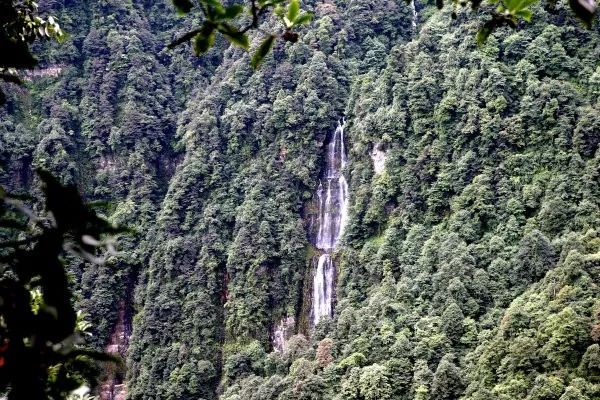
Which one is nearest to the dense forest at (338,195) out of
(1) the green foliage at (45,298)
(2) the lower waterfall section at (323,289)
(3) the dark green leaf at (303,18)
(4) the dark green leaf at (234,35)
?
(2) the lower waterfall section at (323,289)

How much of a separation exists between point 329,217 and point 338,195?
1.12 metres

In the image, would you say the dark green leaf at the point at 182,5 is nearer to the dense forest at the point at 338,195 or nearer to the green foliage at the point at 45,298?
the green foliage at the point at 45,298

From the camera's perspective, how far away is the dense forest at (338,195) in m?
20.3

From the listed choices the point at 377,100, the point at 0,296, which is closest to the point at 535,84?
the point at 377,100

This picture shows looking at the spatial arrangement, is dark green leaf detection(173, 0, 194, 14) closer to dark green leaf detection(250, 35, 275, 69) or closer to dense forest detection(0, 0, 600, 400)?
dark green leaf detection(250, 35, 275, 69)

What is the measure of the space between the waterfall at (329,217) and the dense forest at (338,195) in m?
0.12

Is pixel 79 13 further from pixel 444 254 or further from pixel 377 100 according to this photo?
pixel 444 254

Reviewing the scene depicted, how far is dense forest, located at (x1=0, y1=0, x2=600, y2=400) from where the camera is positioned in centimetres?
2031

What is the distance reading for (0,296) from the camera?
1.43m

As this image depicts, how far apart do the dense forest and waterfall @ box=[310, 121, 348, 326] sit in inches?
4.9

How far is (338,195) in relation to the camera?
103 ft

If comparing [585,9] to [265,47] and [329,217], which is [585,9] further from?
[329,217]

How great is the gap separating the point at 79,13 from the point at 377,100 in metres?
21.8

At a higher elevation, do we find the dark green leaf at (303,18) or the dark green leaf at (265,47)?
the dark green leaf at (303,18)
